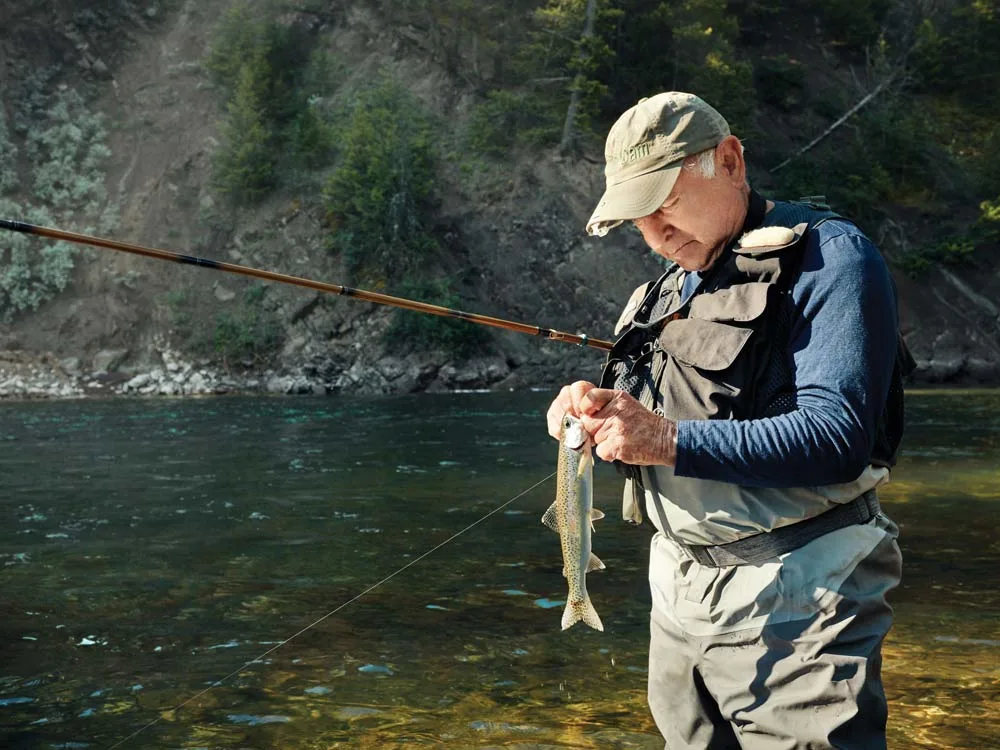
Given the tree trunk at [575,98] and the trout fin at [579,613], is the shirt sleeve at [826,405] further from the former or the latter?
the tree trunk at [575,98]

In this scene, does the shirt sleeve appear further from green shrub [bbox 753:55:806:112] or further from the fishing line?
green shrub [bbox 753:55:806:112]

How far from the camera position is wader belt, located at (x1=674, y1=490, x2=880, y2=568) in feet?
7.77

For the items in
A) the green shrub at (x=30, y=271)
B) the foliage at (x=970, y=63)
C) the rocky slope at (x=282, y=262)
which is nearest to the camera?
the rocky slope at (x=282, y=262)

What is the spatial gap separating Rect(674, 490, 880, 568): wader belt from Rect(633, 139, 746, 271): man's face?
2.07ft

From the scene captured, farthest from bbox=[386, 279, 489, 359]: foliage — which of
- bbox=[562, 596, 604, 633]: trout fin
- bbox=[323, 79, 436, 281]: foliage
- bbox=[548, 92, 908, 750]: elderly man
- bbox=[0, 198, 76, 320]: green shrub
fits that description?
bbox=[548, 92, 908, 750]: elderly man

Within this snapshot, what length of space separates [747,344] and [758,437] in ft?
0.72

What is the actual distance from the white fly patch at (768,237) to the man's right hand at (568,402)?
0.45 metres

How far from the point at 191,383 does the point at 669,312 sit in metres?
27.0

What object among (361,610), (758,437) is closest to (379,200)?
(361,610)

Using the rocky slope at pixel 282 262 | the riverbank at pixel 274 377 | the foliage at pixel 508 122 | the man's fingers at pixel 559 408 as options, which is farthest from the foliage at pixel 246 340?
the man's fingers at pixel 559 408

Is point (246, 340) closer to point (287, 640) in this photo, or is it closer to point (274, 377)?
point (274, 377)

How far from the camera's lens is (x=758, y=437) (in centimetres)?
221

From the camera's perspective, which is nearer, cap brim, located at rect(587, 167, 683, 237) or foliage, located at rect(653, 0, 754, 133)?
cap brim, located at rect(587, 167, 683, 237)

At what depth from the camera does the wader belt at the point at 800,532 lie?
2.37 m
